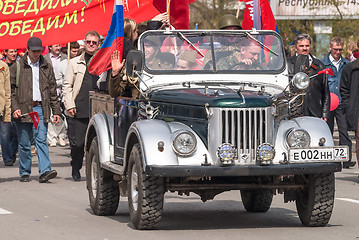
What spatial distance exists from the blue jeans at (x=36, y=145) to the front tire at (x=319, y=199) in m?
6.15

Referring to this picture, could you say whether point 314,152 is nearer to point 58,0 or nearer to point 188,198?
point 188,198

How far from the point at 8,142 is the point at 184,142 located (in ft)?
31.9

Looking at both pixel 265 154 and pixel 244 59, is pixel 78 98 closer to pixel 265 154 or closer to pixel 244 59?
pixel 244 59

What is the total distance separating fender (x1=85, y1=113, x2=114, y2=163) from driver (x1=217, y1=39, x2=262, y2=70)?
4.68ft

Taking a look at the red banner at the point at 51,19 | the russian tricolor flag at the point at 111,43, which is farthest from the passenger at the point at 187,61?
the red banner at the point at 51,19

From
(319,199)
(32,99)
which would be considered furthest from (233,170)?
(32,99)

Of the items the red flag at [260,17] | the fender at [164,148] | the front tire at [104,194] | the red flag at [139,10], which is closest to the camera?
the fender at [164,148]

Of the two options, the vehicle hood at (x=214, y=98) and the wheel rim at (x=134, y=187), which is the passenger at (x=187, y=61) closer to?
the vehicle hood at (x=214, y=98)

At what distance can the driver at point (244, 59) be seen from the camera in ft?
35.6

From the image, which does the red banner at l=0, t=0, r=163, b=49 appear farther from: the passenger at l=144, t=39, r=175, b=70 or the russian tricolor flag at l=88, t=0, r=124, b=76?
the passenger at l=144, t=39, r=175, b=70

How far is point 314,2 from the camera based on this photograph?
38.6m

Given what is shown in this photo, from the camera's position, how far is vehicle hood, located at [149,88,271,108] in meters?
9.38

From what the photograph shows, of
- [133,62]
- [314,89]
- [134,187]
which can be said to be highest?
[133,62]

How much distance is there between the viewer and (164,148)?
9.30m
